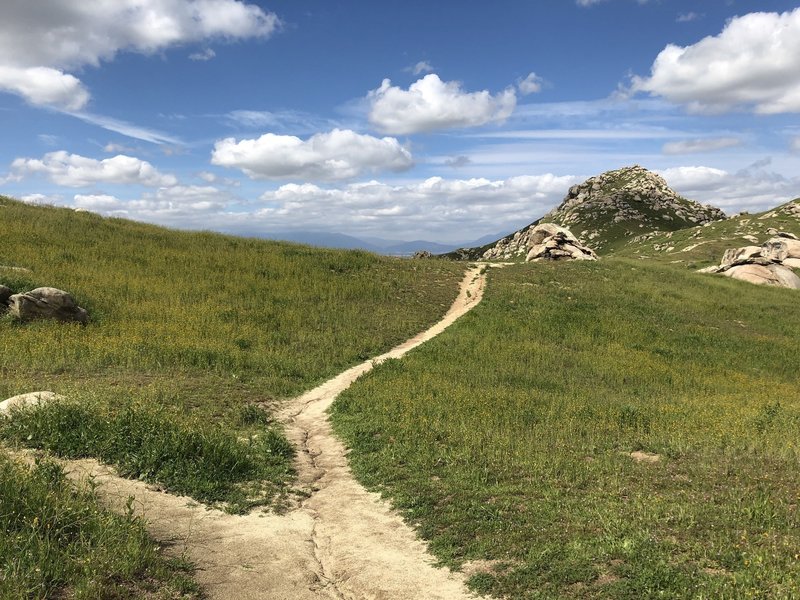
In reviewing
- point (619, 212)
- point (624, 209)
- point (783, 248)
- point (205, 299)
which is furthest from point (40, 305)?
point (624, 209)

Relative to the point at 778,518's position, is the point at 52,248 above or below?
above

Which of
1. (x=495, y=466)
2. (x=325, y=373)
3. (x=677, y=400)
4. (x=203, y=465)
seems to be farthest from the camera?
(x=325, y=373)

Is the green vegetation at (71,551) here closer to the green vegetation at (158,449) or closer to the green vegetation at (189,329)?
the green vegetation at (158,449)

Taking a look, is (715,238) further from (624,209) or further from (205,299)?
(205,299)

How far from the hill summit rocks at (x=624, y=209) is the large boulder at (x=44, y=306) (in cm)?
13178

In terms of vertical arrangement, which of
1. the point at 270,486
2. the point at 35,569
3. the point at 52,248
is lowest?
the point at 270,486

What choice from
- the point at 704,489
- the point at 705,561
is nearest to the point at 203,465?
the point at 705,561

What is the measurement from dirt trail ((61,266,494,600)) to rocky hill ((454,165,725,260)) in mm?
122727

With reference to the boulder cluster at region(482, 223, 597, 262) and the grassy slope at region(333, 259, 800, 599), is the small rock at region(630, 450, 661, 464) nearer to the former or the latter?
the grassy slope at region(333, 259, 800, 599)

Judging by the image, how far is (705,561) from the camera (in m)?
7.20

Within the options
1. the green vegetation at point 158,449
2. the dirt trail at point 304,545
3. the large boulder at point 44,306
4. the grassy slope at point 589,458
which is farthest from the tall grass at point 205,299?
the dirt trail at point 304,545

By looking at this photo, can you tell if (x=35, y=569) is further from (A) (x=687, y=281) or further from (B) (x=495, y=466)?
(A) (x=687, y=281)

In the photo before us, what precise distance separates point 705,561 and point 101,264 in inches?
1433

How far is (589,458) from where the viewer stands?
12.3m
